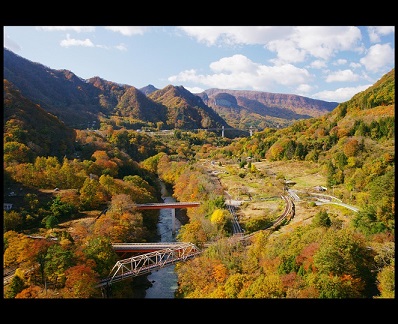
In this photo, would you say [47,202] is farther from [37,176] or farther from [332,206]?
[332,206]

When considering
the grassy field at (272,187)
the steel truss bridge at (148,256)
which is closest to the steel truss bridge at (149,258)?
the steel truss bridge at (148,256)

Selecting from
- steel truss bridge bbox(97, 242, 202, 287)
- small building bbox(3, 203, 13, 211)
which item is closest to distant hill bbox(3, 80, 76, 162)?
small building bbox(3, 203, 13, 211)

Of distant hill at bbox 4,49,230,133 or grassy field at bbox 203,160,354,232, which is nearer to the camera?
grassy field at bbox 203,160,354,232

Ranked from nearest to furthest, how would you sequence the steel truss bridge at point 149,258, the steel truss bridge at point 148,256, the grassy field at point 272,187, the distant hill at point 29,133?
the steel truss bridge at point 148,256
the steel truss bridge at point 149,258
the grassy field at point 272,187
the distant hill at point 29,133

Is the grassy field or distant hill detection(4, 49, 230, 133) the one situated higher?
distant hill detection(4, 49, 230, 133)

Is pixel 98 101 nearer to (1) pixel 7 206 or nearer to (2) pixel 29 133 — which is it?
(2) pixel 29 133

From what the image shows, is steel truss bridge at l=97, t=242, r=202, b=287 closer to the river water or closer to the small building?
the river water

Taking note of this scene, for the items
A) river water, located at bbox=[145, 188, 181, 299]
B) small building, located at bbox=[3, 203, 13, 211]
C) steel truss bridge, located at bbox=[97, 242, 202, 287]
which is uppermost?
small building, located at bbox=[3, 203, 13, 211]

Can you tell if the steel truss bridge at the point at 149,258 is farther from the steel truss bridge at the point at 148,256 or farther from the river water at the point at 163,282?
the river water at the point at 163,282

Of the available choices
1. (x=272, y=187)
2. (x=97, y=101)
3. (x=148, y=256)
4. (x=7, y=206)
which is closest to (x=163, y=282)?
(x=148, y=256)
